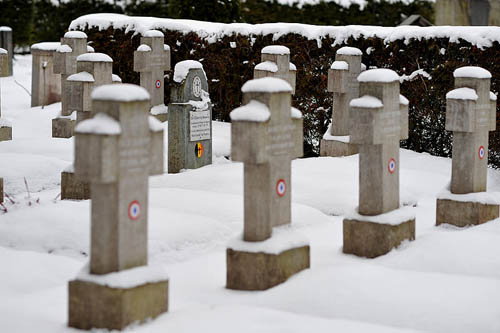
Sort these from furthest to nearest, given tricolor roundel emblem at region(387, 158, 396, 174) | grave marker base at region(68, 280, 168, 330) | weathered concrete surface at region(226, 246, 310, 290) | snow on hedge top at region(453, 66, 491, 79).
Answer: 1. snow on hedge top at region(453, 66, 491, 79)
2. tricolor roundel emblem at region(387, 158, 396, 174)
3. weathered concrete surface at region(226, 246, 310, 290)
4. grave marker base at region(68, 280, 168, 330)

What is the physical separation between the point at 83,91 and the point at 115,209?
173 inches

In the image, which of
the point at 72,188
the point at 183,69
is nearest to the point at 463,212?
the point at 72,188

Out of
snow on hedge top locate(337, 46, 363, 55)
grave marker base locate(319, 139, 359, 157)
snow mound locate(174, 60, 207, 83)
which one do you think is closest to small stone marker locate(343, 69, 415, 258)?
snow mound locate(174, 60, 207, 83)

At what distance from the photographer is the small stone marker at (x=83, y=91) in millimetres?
9016

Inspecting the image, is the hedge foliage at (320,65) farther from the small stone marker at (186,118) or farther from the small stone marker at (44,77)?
the small stone marker at (186,118)

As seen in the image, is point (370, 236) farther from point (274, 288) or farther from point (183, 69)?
point (183, 69)

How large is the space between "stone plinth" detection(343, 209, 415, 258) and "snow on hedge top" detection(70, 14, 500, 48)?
423 cm

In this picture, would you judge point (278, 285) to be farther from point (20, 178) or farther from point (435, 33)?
point (435, 33)

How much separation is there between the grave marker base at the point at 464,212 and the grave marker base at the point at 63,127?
6084 mm

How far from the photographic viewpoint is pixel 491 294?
5.69 metres

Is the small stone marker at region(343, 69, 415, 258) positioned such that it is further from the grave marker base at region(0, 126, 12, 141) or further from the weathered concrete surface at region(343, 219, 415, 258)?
the grave marker base at region(0, 126, 12, 141)

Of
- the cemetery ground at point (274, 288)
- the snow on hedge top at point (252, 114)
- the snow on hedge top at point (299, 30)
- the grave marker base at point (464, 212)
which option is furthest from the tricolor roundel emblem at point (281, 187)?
the snow on hedge top at point (299, 30)

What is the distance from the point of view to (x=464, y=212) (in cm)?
793

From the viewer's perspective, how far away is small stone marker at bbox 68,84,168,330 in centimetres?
502
